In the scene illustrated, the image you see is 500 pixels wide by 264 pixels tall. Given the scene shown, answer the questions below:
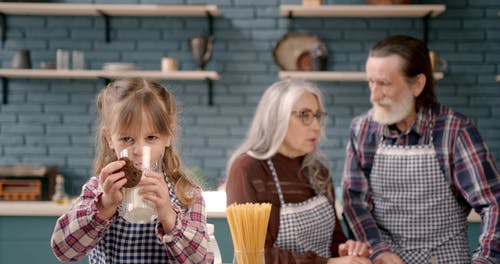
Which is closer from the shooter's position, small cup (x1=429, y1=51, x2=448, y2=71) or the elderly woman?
the elderly woman

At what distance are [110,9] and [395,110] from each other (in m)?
2.65

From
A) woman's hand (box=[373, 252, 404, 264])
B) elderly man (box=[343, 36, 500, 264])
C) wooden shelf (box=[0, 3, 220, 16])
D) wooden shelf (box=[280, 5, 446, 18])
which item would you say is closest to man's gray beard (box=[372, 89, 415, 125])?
elderly man (box=[343, 36, 500, 264])

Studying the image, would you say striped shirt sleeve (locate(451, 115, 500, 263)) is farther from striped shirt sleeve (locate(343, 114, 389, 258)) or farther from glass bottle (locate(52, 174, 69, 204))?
glass bottle (locate(52, 174, 69, 204))

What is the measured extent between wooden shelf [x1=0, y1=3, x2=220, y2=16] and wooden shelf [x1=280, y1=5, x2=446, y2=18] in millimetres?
565

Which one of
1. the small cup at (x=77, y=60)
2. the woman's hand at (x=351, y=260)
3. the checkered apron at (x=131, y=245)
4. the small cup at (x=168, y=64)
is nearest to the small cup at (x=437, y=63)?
the small cup at (x=168, y=64)

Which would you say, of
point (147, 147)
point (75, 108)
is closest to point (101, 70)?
point (75, 108)

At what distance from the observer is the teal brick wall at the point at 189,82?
4516 millimetres

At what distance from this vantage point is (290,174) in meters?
2.12

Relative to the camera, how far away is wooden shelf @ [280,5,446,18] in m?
4.16

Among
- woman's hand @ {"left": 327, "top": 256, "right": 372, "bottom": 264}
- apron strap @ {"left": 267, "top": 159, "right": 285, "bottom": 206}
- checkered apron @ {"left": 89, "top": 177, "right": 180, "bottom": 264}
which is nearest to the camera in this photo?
checkered apron @ {"left": 89, "top": 177, "right": 180, "bottom": 264}

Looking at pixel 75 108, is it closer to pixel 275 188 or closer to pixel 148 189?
pixel 275 188

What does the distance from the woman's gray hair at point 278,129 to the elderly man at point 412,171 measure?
0.13 metres

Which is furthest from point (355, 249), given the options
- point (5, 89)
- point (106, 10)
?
point (5, 89)

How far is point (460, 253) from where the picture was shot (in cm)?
216
